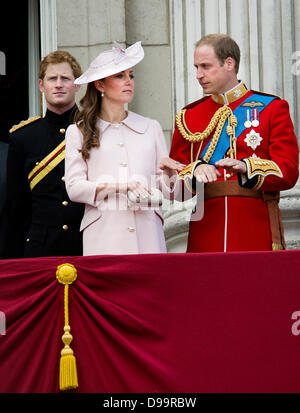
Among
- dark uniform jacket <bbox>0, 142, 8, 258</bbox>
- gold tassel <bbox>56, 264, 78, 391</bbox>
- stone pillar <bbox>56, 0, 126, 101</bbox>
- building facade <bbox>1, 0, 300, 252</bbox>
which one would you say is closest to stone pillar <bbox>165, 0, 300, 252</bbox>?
building facade <bbox>1, 0, 300, 252</bbox>

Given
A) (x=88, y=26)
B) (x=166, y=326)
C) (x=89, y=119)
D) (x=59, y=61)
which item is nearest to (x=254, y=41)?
(x=88, y=26)

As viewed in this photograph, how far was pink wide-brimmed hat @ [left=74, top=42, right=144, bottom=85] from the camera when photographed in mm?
4625

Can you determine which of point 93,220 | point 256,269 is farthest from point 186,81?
point 256,269

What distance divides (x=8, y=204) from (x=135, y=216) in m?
0.80

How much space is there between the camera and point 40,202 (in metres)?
5.01

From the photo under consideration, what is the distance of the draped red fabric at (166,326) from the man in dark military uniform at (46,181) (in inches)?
31.7

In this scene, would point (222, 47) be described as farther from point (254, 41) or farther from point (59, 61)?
point (254, 41)

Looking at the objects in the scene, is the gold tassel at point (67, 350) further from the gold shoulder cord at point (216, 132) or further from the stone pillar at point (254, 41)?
the stone pillar at point (254, 41)

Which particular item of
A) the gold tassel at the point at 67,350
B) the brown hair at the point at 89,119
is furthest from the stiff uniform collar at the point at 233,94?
the gold tassel at the point at 67,350

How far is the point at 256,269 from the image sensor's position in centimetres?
404

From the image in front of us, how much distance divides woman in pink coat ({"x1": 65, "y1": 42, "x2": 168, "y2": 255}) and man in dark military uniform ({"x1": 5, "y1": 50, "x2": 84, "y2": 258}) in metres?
0.39

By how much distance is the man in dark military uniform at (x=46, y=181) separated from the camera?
494 centimetres

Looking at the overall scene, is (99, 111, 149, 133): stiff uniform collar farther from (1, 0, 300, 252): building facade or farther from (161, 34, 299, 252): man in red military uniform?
(1, 0, 300, 252): building facade
